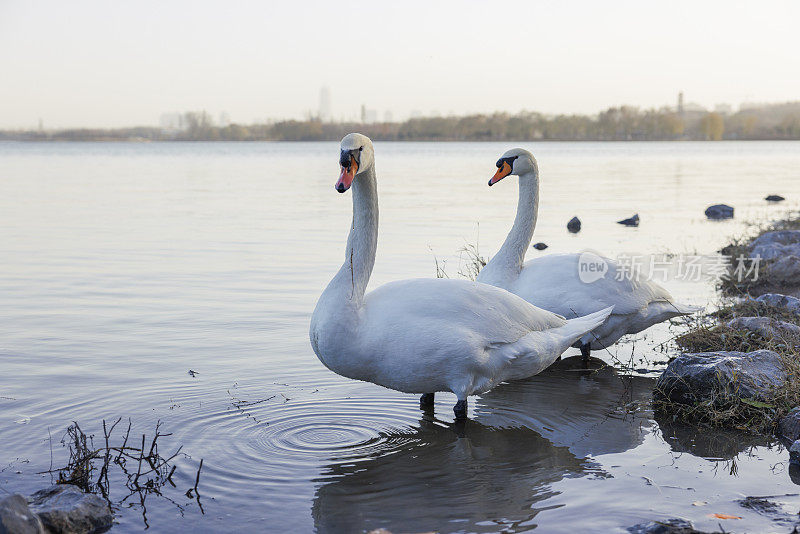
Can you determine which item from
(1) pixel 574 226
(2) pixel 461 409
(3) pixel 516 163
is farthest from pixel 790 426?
(1) pixel 574 226

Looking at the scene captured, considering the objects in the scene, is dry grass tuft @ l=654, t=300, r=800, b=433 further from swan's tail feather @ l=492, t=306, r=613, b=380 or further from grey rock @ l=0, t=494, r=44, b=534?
grey rock @ l=0, t=494, r=44, b=534

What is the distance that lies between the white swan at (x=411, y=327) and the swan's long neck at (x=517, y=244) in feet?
5.64

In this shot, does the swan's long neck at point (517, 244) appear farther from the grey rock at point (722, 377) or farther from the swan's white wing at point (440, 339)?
the grey rock at point (722, 377)

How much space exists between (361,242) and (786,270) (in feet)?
23.0

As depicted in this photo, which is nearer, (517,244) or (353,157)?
(353,157)

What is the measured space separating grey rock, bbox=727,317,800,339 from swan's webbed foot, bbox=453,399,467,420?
108 inches

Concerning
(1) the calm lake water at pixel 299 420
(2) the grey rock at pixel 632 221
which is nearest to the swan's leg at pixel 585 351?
(1) the calm lake water at pixel 299 420

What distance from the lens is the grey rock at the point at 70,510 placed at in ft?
14.0

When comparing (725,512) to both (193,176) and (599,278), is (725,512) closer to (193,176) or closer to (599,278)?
(599,278)

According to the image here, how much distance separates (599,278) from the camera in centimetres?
773

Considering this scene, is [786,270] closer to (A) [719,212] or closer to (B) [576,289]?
(B) [576,289]

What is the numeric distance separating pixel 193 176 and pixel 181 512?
134 feet

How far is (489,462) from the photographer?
5.56 meters

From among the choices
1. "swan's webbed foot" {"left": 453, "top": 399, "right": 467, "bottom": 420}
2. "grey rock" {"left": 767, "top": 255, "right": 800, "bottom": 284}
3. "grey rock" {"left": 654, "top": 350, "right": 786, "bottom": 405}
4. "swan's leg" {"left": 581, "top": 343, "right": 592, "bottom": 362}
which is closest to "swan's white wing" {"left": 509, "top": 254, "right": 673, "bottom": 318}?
"swan's leg" {"left": 581, "top": 343, "right": 592, "bottom": 362}
